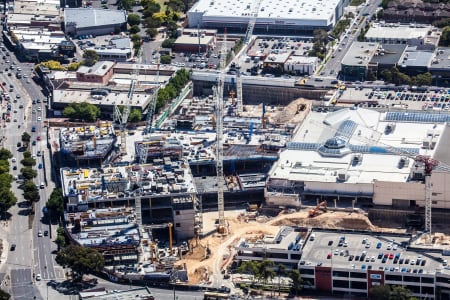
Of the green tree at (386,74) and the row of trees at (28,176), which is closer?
the row of trees at (28,176)

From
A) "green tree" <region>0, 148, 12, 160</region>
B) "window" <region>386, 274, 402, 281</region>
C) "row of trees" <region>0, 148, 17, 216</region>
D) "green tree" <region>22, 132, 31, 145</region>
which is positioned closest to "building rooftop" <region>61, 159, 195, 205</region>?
"row of trees" <region>0, 148, 17, 216</region>

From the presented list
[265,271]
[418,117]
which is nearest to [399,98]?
[418,117]

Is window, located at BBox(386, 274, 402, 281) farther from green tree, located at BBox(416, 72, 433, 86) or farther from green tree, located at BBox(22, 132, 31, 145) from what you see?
green tree, located at BBox(22, 132, 31, 145)

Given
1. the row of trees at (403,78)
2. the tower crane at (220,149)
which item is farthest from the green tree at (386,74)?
the tower crane at (220,149)

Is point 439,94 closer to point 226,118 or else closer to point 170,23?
point 226,118

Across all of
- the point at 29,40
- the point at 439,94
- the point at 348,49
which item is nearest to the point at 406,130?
the point at 439,94

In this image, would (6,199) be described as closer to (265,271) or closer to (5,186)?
(5,186)

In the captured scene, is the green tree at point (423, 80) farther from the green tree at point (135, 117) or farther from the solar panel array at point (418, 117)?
the green tree at point (135, 117)
